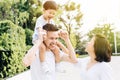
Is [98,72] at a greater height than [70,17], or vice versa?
[70,17]

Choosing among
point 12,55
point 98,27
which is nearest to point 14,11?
point 12,55

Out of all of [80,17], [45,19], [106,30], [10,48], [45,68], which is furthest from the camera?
[106,30]

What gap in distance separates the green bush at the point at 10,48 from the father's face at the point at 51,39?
15.2 ft

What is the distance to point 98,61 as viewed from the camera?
2406 millimetres

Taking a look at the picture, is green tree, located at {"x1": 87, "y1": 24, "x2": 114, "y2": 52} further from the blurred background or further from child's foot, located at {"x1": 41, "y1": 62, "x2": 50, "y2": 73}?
child's foot, located at {"x1": 41, "y1": 62, "x2": 50, "y2": 73}

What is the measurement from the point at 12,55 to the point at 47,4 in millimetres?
5069

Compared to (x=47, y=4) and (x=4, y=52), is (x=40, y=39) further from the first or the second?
(x=4, y=52)

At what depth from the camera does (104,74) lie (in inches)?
89.7

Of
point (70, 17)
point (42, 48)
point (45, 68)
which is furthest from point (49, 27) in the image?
point (70, 17)

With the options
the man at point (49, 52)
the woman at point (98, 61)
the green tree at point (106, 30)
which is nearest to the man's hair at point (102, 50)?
the woman at point (98, 61)

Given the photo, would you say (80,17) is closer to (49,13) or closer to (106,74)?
(49,13)

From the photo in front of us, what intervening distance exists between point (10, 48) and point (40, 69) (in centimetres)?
524

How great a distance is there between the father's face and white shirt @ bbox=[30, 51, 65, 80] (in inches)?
2.0

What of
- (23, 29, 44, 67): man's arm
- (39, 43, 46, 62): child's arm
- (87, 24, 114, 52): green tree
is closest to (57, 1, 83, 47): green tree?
(87, 24, 114, 52): green tree
